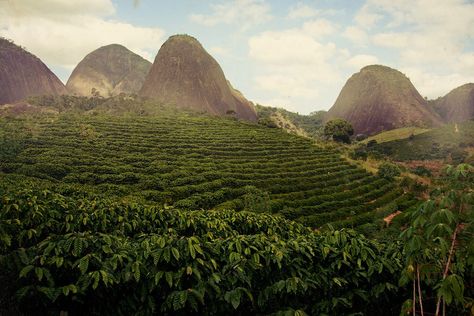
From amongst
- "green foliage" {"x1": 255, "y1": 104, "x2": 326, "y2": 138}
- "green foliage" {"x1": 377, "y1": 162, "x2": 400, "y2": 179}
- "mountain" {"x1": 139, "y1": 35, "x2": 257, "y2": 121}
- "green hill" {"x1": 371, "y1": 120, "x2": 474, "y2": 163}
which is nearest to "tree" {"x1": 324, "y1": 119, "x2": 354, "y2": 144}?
"green hill" {"x1": 371, "y1": 120, "x2": 474, "y2": 163}

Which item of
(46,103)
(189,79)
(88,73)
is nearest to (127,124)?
(46,103)

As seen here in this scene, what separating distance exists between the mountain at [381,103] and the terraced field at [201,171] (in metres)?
60.7

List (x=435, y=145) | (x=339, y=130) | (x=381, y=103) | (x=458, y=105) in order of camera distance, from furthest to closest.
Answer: (x=458, y=105)
(x=381, y=103)
(x=339, y=130)
(x=435, y=145)

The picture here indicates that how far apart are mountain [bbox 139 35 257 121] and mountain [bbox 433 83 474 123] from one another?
2667 inches

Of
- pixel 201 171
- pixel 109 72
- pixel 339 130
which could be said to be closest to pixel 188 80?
pixel 339 130

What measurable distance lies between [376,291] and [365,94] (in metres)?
119

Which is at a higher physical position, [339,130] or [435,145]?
[339,130]

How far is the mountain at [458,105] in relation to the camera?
111 metres

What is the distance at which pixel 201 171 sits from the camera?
35.0 metres

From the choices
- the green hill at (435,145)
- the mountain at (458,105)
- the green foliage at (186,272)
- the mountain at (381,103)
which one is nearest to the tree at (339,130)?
the green hill at (435,145)

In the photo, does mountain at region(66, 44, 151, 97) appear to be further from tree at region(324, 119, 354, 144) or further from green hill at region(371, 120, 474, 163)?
green hill at region(371, 120, 474, 163)

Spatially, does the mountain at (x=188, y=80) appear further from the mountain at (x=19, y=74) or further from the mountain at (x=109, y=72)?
the mountain at (x=109, y=72)

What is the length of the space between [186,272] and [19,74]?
119m

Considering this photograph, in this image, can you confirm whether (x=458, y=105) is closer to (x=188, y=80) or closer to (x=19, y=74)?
(x=188, y=80)
